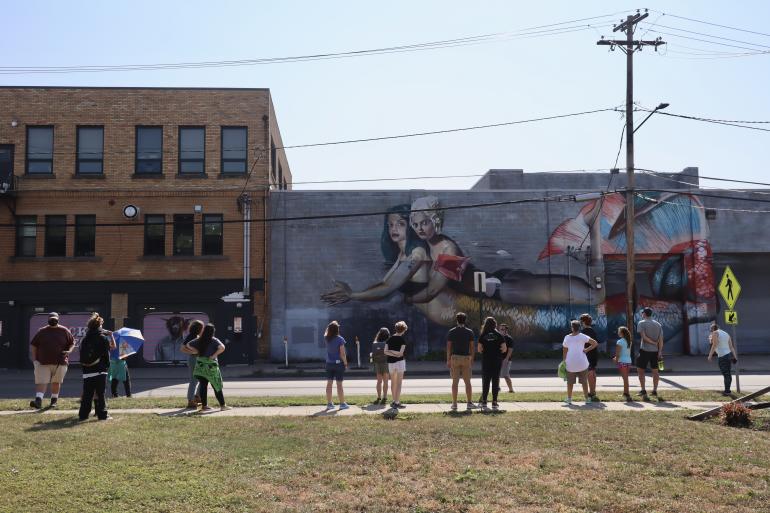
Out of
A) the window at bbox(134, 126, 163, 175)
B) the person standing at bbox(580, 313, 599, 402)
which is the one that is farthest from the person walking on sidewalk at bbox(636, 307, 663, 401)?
the window at bbox(134, 126, 163, 175)

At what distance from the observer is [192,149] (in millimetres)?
27406

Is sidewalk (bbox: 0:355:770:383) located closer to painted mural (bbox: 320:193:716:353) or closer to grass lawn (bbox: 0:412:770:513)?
painted mural (bbox: 320:193:716:353)

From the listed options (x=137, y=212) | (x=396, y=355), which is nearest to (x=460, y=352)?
(x=396, y=355)

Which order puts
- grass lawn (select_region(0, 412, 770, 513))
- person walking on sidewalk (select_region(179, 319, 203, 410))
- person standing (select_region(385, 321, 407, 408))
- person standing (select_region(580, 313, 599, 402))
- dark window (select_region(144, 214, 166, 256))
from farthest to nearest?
dark window (select_region(144, 214, 166, 256)) < person standing (select_region(580, 313, 599, 402)) < person standing (select_region(385, 321, 407, 408)) < person walking on sidewalk (select_region(179, 319, 203, 410)) < grass lawn (select_region(0, 412, 770, 513))

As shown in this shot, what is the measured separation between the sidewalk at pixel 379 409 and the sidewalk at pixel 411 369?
936 cm

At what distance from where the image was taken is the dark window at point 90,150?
27141mm

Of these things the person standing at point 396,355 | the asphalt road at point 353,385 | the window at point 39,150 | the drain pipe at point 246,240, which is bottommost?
the asphalt road at point 353,385

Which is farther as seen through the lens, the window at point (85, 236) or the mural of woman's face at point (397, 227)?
the mural of woman's face at point (397, 227)

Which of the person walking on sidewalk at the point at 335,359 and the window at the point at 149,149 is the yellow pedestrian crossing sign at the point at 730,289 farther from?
the window at the point at 149,149

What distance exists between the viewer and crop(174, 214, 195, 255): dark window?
88.7 ft

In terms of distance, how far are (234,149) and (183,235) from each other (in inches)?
156

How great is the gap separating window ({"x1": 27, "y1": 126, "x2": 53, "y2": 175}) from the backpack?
18.3 m

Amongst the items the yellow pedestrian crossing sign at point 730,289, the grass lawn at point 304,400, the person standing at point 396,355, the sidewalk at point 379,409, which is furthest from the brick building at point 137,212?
the yellow pedestrian crossing sign at point 730,289

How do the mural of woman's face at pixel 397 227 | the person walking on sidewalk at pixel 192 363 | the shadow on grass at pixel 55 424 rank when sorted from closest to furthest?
→ the shadow on grass at pixel 55 424 < the person walking on sidewalk at pixel 192 363 < the mural of woman's face at pixel 397 227
